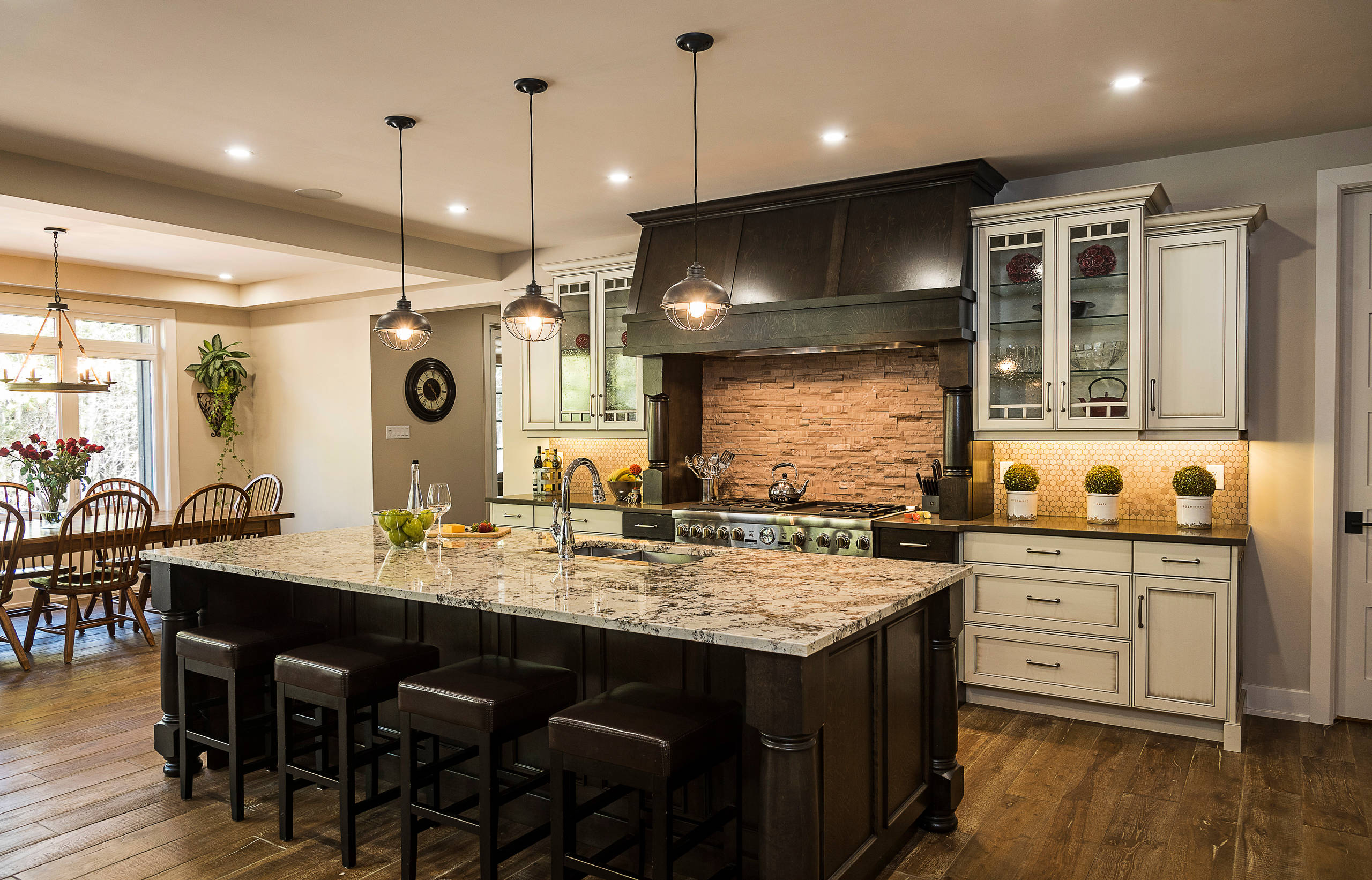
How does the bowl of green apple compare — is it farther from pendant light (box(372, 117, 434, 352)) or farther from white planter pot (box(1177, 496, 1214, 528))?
white planter pot (box(1177, 496, 1214, 528))

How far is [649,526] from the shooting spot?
5262mm

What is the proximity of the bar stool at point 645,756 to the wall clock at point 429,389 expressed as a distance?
20.8 feet

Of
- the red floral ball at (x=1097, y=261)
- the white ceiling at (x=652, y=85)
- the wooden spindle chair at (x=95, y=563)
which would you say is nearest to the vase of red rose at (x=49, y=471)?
the wooden spindle chair at (x=95, y=563)

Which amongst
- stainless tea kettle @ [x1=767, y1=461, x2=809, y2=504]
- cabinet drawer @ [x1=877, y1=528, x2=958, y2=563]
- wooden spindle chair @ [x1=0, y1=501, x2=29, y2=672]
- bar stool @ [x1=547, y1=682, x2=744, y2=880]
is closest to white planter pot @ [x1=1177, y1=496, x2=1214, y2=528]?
cabinet drawer @ [x1=877, y1=528, x2=958, y2=563]

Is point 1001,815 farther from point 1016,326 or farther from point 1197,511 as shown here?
point 1016,326

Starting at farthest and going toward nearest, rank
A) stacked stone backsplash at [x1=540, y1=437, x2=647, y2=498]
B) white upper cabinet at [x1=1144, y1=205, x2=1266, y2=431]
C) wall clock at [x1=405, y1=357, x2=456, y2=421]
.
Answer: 1. wall clock at [x1=405, y1=357, x2=456, y2=421]
2. stacked stone backsplash at [x1=540, y1=437, x2=647, y2=498]
3. white upper cabinet at [x1=1144, y1=205, x2=1266, y2=431]

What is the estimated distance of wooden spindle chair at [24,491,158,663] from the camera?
17.5ft

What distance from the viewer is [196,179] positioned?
15.5ft

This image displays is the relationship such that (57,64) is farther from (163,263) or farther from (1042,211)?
(163,263)

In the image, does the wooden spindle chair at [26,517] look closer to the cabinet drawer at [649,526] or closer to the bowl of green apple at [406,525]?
the bowl of green apple at [406,525]

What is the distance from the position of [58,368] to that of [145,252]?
120 cm

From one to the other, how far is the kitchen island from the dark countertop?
1278mm

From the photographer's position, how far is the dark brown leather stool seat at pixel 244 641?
3.07 metres

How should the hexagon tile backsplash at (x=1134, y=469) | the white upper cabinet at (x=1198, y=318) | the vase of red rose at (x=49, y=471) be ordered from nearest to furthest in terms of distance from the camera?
the white upper cabinet at (x=1198, y=318), the hexagon tile backsplash at (x=1134, y=469), the vase of red rose at (x=49, y=471)
